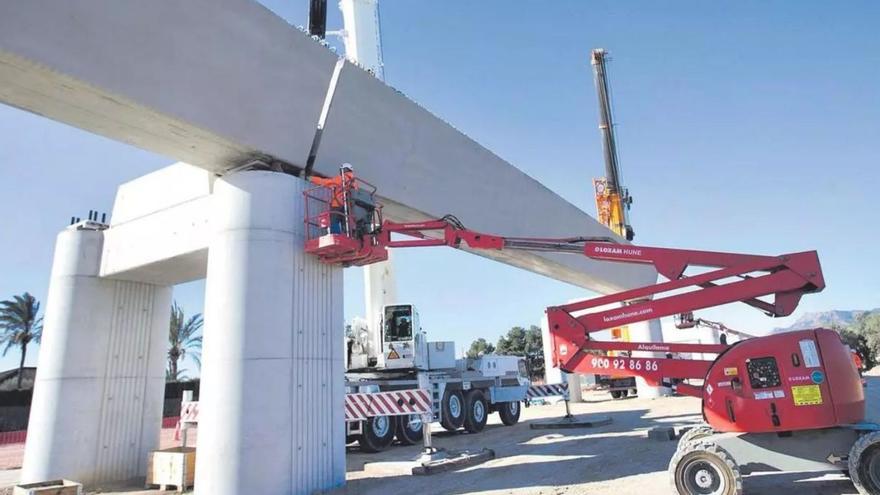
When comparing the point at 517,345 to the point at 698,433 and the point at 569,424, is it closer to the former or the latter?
the point at 569,424

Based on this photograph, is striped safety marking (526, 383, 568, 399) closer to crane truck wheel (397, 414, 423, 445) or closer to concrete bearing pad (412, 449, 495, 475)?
crane truck wheel (397, 414, 423, 445)

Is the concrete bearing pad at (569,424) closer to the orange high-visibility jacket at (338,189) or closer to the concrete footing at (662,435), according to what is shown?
the concrete footing at (662,435)

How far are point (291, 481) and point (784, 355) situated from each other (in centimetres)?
686

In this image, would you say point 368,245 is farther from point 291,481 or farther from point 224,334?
point 291,481

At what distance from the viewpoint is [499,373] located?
19.2m

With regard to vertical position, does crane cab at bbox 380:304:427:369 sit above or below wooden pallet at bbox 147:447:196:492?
→ above

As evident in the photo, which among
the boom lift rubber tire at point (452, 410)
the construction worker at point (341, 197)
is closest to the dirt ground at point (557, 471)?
the boom lift rubber tire at point (452, 410)

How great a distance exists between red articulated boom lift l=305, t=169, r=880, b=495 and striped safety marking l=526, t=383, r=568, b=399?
28.9 feet

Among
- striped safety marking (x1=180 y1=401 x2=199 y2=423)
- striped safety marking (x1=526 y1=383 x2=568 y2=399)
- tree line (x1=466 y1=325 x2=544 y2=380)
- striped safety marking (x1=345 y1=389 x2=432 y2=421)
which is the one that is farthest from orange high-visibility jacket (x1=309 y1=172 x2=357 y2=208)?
tree line (x1=466 y1=325 x2=544 y2=380)

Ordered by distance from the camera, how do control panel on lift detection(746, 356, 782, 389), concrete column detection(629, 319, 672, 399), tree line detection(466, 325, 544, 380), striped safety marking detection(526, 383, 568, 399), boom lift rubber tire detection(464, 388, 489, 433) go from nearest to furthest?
control panel on lift detection(746, 356, 782, 389)
striped safety marking detection(526, 383, 568, 399)
boom lift rubber tire detection(464, 388, 489, 433)
concrete column detection(629, 319, 672, 399)
tree line detection(466, 325, 544, 380)

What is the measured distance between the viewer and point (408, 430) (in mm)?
14961

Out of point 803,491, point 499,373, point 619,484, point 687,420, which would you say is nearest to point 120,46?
point 619,484

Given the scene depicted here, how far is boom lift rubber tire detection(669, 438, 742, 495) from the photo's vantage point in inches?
260

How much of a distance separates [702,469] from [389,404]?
6.01 metres
